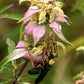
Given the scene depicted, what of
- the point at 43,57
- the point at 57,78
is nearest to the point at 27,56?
the point at 43,57

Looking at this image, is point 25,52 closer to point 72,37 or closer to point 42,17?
point 42,17

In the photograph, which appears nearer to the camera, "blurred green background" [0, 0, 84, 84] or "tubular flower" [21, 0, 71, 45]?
"tubular flower" [21, 0, 71, 45]

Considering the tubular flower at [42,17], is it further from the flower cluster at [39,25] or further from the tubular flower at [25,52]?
the tubular flower at [25,52]

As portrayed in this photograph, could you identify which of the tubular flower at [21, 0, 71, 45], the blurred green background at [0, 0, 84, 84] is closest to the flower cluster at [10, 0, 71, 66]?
the tubular flower at [21, 0, 71, 45]

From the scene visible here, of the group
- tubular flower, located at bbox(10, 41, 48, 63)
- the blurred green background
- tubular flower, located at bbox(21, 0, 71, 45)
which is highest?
tubular flower, located at bbox(21, 0, 71, 45)

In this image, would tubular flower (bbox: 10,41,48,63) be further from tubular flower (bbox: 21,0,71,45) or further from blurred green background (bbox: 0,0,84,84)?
blurred green background (bbox: 0,0,84,84)

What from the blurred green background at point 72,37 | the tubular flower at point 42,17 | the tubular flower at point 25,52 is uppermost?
the tubular flower at point 42,17

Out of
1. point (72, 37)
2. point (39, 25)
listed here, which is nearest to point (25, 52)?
point (39, 25)

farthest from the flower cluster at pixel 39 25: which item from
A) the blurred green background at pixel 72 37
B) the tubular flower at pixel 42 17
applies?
the blurred green background at pixel 72 37

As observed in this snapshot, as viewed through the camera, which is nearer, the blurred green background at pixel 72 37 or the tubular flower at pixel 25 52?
the tubular flower at pixel 25 52

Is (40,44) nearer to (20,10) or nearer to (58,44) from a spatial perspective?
(58,44)
